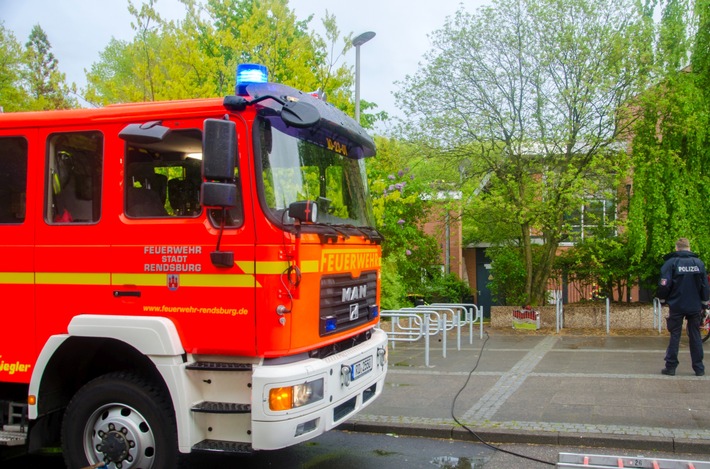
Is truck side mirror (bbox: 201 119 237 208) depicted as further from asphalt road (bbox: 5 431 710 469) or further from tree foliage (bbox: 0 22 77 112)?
Answer: tree foliage (bbox: 0 22 77 112)

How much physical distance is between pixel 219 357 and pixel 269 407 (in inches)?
21.5

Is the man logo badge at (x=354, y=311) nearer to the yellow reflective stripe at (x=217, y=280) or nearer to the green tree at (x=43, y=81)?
Result: the yellow reflective stripe at (x=217, y=280)

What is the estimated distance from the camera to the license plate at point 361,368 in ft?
16.4

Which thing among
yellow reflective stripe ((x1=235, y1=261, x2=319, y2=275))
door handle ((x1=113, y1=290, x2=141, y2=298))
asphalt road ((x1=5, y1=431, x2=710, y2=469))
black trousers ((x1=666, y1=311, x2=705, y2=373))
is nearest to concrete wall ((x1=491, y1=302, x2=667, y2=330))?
black trousers ((x1=666, y1=311, x2=705, y2=373))

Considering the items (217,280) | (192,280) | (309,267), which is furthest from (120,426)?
(309,267)

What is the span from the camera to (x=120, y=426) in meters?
4.60

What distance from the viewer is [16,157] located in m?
5.03

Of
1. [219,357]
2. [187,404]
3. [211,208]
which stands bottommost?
[187,404]

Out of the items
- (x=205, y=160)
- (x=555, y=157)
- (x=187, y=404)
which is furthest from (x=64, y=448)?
(x=555, y=157)

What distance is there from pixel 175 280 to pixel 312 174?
1304 millimetres

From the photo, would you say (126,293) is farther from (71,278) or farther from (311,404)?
(311,404)

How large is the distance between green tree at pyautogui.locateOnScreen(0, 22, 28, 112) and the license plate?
45.6 feet

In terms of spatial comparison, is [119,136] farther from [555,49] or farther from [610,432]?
[555,49]

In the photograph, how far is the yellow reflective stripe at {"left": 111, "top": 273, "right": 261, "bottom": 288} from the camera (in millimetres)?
4363
